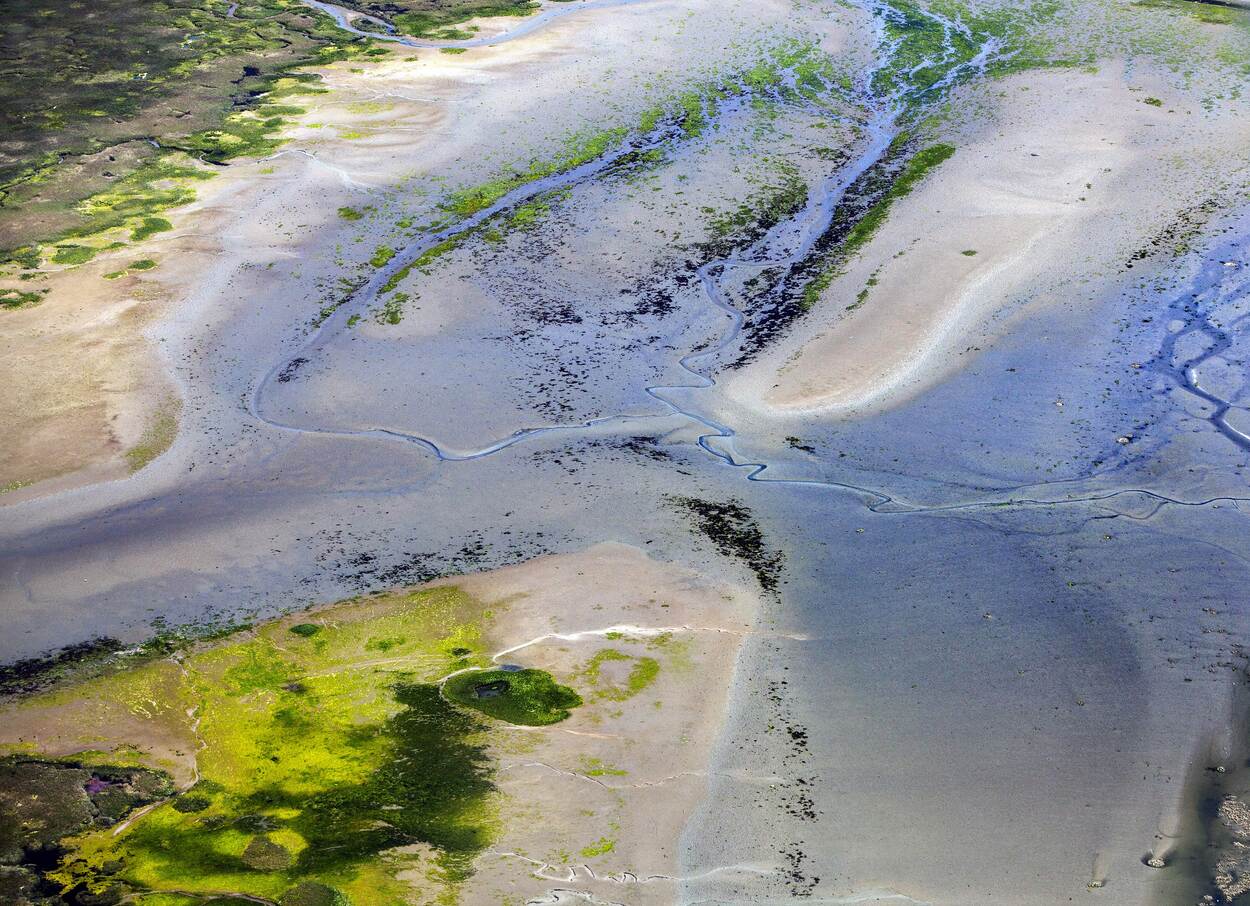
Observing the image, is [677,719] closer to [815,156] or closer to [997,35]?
[815,156]

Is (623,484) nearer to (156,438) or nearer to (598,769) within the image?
(598,769)

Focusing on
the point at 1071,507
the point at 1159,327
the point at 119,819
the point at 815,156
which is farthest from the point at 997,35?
the point at 119,819

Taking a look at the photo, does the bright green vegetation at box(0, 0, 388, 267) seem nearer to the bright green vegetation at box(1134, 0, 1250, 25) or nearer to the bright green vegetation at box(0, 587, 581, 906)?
the bright green vegetation at box(0, 587, 581, 906)

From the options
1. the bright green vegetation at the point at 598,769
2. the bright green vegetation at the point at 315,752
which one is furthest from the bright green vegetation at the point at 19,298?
the bright green vegetation at the point at 598,769

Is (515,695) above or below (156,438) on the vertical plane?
below

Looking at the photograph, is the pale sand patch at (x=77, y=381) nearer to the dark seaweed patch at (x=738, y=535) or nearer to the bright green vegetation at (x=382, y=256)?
the bright green vegetation at (x=382, y=256)

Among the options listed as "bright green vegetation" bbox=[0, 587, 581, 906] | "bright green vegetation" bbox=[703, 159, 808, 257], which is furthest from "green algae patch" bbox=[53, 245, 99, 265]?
"bright green vegetation" bbox=[703, 159, 808, 257]

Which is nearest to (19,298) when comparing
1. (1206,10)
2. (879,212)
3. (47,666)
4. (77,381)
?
(77,381)
